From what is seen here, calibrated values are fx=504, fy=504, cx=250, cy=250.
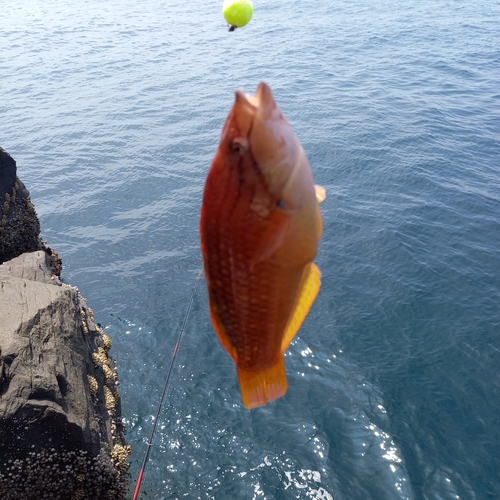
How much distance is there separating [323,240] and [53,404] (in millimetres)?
7934

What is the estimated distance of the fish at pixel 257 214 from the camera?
1923mm

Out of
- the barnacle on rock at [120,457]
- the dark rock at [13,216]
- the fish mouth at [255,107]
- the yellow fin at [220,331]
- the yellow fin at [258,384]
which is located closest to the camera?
the fish mouth at [255,107]

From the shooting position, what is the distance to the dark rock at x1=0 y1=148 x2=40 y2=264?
9.56 meters

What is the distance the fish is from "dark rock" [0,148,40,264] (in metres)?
8.60

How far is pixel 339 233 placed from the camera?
12352mm

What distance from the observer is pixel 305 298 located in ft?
7.82

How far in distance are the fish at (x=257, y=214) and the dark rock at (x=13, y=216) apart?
860 cm

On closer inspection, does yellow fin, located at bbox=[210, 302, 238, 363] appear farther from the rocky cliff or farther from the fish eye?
the rocky cliff

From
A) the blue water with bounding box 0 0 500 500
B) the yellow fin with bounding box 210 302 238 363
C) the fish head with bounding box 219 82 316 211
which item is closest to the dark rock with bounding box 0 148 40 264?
the blue water with bounding box 0 0 500 500

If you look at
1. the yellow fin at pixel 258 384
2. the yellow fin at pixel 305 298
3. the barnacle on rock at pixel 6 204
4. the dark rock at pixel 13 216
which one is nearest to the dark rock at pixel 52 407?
the dark rock at pixel 13 216

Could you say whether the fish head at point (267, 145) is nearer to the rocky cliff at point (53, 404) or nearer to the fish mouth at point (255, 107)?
the fish mouth at point (255, 107)

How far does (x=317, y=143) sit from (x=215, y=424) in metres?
10.4

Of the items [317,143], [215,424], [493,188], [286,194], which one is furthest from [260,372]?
[317,143]

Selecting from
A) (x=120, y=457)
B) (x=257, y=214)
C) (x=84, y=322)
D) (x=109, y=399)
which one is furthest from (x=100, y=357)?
(x=257, y=214)
